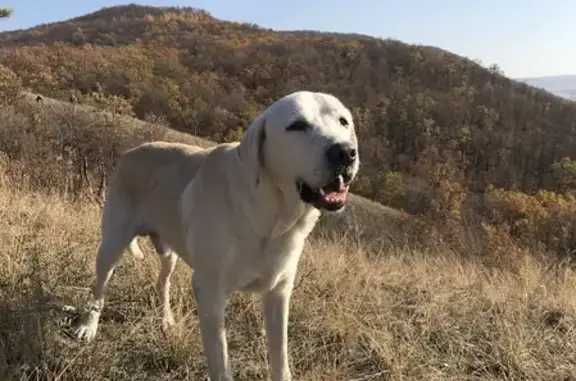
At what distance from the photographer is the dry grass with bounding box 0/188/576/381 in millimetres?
3168

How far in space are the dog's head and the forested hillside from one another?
29396mm

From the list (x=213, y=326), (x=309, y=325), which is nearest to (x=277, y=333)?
(x=213, y=326)

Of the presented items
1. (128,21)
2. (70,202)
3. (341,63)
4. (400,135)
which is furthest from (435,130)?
(70,202)

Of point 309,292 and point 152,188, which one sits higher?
point 152,188

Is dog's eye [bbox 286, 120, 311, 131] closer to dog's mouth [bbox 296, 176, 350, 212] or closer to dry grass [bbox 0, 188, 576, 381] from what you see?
dog's mouth [bbox 296, 176, 350, 212]

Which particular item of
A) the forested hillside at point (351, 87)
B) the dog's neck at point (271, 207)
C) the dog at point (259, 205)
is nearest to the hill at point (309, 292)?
the dog at point (259, 205)

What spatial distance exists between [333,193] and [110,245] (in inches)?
65.5

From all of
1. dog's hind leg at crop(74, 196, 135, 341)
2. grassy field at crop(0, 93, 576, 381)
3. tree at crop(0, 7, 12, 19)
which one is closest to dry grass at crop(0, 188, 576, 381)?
grassy field at crop(0, 93, 576, 381)

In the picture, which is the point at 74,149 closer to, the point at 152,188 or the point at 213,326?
the point at 152,188

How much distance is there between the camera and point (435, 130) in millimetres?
60844

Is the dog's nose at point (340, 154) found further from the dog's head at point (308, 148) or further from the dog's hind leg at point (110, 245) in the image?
the dog's hind leg at point (110, 245)

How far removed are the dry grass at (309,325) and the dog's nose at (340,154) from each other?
125 cm

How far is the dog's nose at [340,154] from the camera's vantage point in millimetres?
2350

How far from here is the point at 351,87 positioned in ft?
225
